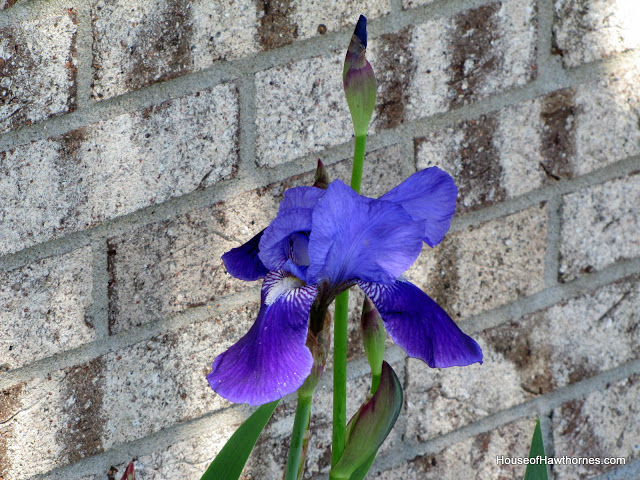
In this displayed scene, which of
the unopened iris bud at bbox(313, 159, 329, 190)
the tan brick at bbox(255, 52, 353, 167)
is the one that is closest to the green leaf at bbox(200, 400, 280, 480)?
the unopened iris bud at bbox(313, 159, 329, 190)

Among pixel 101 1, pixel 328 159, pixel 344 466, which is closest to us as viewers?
pixel 344 466

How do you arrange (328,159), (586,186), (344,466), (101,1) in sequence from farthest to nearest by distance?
(586,186) < (328,159) < (101,1) < (344,466)

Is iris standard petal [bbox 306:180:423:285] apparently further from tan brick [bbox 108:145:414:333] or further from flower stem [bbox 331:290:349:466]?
tan brick [bbox 108:145:414:333]

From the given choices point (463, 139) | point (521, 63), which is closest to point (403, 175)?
point (463, 139)

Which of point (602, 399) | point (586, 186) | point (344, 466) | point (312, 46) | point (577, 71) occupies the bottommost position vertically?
point (602, 399)

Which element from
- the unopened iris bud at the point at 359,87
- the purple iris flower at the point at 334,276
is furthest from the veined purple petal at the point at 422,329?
the unopened iris bud at the point at 359,87

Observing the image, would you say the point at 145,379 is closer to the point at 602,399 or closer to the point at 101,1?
the point at 101,1

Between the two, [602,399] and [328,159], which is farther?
[602,399]
